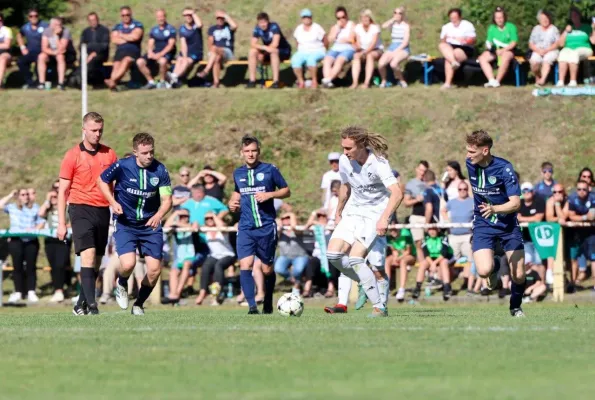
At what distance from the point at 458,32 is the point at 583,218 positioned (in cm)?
675

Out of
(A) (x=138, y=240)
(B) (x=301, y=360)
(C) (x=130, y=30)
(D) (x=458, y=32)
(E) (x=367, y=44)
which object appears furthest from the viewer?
(C) (x=130, y=30)

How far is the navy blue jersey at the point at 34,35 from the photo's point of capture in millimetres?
29516

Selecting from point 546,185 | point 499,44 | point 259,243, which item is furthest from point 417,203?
point 259,243

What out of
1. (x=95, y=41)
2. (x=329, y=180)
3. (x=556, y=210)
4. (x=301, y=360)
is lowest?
(x=301, y=360)

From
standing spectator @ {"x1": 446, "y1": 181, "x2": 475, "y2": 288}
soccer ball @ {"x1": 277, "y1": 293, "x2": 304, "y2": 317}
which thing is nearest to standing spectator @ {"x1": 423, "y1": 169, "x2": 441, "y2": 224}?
standing spectator @ {"x1": 446, "y1": 181, "x2": 475, "y2": 288}

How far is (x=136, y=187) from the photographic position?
14.6 metres

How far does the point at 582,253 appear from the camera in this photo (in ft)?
70.8

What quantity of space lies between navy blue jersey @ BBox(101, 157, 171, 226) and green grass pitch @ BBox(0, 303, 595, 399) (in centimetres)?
237

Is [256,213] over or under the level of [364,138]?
under

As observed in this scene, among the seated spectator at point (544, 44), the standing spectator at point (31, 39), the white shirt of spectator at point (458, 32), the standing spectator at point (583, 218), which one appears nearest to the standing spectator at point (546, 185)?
the standing spectator at point (583, 218)

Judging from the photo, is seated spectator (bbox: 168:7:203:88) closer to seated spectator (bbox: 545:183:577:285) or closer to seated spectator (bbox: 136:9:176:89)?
seated spectator (bbox: 136:9:176:89)

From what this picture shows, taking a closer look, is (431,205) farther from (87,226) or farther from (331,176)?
(87,226)

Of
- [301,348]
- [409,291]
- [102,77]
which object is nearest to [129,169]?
[301,348]

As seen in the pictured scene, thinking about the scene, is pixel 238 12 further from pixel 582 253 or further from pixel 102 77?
pixel 582 253
